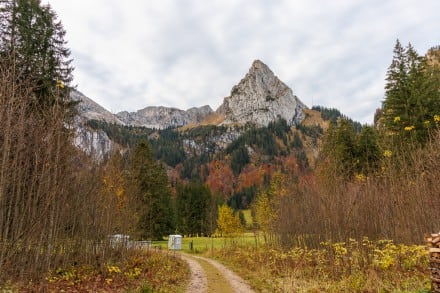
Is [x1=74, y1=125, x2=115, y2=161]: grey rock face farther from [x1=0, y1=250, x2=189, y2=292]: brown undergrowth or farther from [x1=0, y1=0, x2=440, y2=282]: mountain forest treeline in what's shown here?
[x1=0, y1=250, x2=189, y2=292]: brown undergrowth

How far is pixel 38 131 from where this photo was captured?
692cm

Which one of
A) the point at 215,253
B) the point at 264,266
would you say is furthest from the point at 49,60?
the point at 215,253

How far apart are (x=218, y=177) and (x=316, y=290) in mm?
115425

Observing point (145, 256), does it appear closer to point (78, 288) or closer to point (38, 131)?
point (78, 288)

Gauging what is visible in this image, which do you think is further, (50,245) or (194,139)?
(194,139)

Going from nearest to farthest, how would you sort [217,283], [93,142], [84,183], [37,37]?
[84,183] → [93,142] → [217,283] → [37,37]

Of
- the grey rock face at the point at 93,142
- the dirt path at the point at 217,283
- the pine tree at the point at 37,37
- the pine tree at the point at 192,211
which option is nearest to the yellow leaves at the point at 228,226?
the dirt path at the point at 217,283

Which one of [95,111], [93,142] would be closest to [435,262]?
Result: [93,142]

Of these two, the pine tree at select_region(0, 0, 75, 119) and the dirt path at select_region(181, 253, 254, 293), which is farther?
the pine tree at select_region(0, 0, 75, 119)

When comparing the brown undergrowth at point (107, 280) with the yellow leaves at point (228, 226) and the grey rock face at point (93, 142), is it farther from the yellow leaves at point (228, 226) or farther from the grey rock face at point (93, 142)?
the yellow leaves at point (228, 226)

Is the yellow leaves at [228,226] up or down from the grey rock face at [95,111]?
down

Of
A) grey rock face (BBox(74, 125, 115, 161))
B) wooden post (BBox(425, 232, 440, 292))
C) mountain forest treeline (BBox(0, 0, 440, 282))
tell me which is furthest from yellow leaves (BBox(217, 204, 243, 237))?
wooden post (BBox(425, 232, 440, 292))

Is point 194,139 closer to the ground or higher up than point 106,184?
higher up

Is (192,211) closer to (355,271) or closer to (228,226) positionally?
(228,226)
